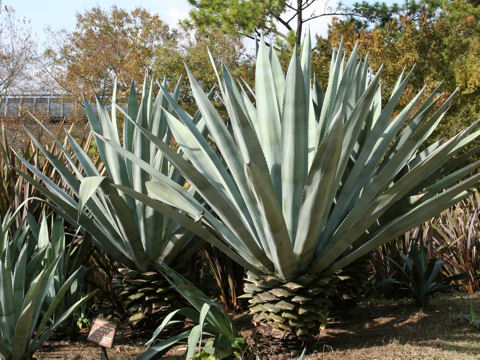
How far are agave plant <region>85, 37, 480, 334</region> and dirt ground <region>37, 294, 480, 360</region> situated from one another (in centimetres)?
23

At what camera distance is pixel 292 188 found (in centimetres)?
273

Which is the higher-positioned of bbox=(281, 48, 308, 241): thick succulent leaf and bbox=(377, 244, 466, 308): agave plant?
bbox=(281, 48, 308, 241): thick succulent leaf

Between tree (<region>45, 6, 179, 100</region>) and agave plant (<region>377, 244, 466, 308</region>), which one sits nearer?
agave plant (<region>377, 244, 466, 308</region>)

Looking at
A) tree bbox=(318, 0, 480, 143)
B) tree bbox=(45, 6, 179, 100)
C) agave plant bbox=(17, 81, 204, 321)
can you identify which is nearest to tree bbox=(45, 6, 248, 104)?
tree bbox=(45, 6, 179, 100)

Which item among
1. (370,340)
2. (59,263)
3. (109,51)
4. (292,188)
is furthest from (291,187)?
(109,51)

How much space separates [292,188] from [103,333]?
130cm

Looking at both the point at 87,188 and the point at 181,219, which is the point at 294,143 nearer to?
the point at 181,219

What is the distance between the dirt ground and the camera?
295 centimetres

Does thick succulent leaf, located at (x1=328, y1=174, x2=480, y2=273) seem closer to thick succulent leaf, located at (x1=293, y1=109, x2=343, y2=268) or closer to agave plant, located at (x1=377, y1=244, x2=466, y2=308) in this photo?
thick succulent leaf, located at (x1=293, y1=109, x2=343, y2=268)

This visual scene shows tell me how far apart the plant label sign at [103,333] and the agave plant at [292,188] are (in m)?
0.70

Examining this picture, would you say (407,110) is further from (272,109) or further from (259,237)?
(259,237)

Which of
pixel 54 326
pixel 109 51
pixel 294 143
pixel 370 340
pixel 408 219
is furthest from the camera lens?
pixel 109 51

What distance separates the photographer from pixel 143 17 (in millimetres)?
22766

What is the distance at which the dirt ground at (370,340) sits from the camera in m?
2.95
